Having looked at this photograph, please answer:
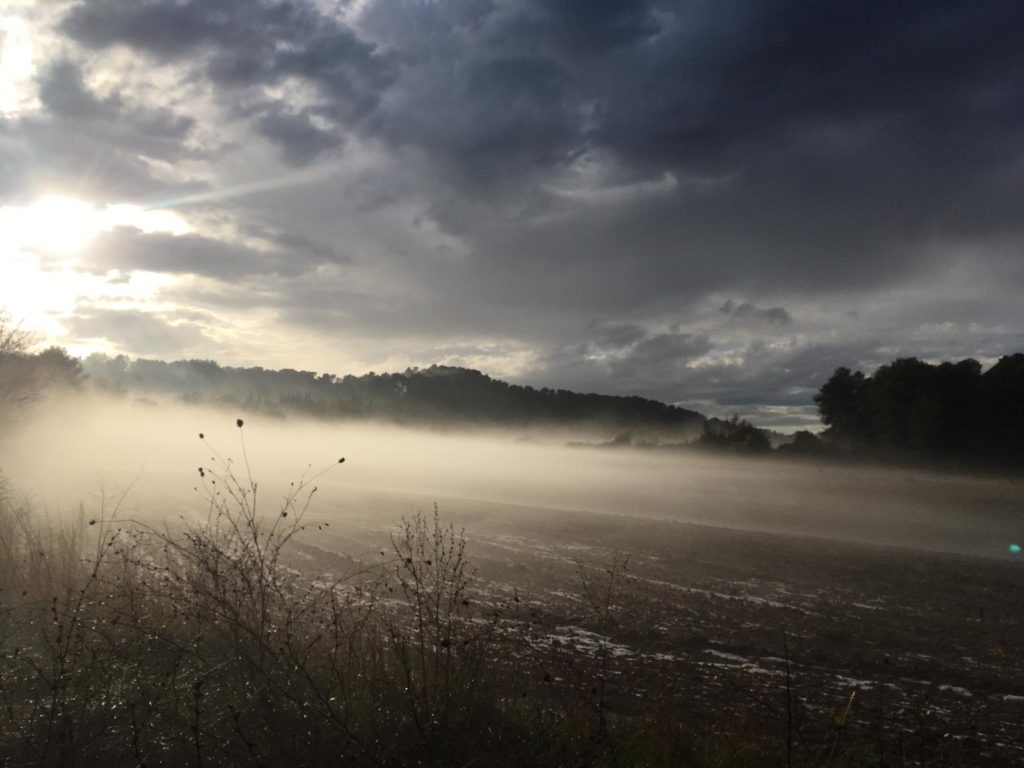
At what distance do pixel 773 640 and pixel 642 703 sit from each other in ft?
11.4

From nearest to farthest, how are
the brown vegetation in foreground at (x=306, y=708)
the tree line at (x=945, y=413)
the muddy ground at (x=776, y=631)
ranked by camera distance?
the brown vegetation in foreground at (x=306, y=708)
the muddy ground at (x=776, y=631)
the tree line at (x=945, y=413)

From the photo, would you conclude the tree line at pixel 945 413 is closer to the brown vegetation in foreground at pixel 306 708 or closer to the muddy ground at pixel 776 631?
the muddy ground at pixel 776 631

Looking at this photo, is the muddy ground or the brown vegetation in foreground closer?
the brown vegetation in foreground

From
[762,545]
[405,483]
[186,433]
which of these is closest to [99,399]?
[186,433]

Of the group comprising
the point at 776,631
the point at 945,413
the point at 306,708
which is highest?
the point at 945,413

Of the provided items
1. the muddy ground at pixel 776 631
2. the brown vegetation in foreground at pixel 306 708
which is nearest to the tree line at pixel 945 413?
the muddy ground at pixel 776 631

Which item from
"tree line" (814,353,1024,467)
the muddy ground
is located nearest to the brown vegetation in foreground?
the muddy ground

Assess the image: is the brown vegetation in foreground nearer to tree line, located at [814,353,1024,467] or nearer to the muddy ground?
the muddy ground

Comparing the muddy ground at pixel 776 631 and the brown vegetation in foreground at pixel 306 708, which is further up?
the brown vegetation in foreground at pixel 306 708

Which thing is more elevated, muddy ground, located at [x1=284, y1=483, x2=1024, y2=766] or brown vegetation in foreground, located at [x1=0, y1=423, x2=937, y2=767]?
brown vegetation in foreground, located at [x1=0, y1=423, x2=937, y2=767]

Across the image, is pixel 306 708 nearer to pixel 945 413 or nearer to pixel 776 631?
pixel 776 631

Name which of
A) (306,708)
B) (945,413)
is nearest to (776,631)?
(306,708)

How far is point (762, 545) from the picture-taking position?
18.8 meters

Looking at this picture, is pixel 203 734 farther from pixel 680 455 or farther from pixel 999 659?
pixel 680 455
